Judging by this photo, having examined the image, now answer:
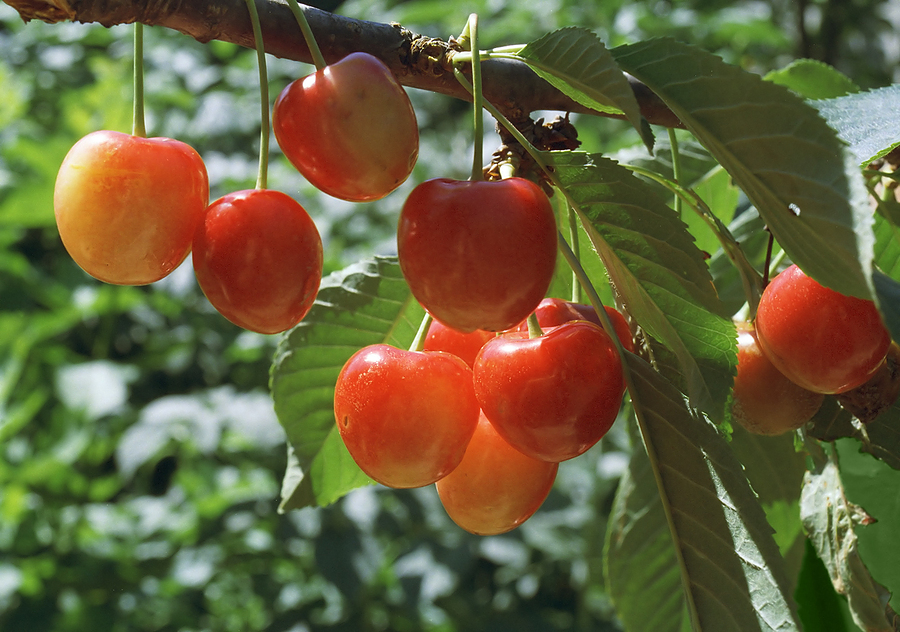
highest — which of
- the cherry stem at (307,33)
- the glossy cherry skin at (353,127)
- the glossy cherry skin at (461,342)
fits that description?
the cherry stem at (307,33)

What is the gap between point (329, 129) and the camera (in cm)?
52

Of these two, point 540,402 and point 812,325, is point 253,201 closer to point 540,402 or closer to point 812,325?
point 540,402

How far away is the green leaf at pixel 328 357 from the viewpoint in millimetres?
856

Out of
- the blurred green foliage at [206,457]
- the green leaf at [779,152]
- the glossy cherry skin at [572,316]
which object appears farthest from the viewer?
the blurred green foliage at [206,457]

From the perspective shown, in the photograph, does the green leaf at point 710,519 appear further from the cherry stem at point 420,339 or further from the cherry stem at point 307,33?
the cherry stem at point 307,33

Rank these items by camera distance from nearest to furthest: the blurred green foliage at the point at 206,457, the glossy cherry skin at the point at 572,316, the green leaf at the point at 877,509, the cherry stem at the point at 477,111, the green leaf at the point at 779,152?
the green leaf at the point at 779,152 < the cherry stem at the point at 477,111 < the glossy cherry skin at the point at 572,316 < the green leaf at the point at 877,509 < the blurred green foliage at the point at 206,457

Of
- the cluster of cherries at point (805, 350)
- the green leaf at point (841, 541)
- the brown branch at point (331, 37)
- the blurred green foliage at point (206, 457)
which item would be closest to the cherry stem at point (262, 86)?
the brown branch at point (331, 37)

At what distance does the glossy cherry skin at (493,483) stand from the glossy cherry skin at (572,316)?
3.9 inches

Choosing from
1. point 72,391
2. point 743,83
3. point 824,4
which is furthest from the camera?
point 824,4

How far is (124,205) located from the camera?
1.85 ft

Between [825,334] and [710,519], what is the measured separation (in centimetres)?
16

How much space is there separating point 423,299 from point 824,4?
343 centimetres

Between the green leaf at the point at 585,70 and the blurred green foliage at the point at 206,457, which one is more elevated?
the green leaf at the point at 585,70

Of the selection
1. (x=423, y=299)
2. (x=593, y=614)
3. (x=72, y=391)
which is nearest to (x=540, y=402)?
(x=423, y=299)
